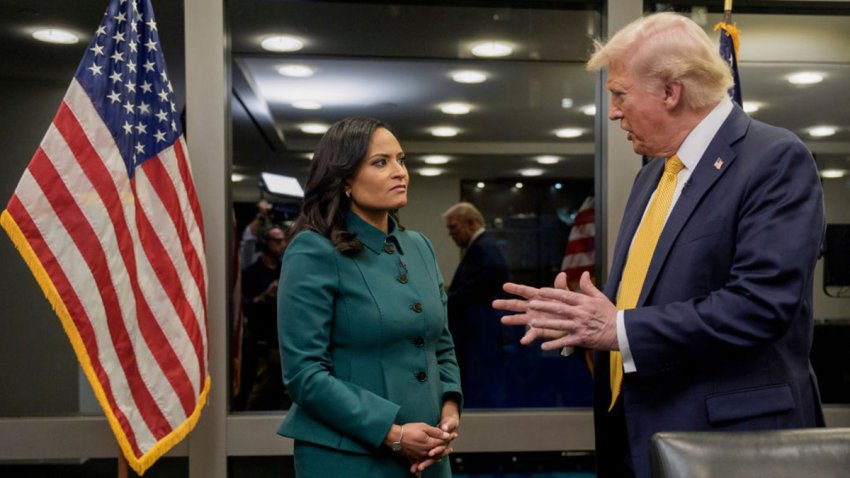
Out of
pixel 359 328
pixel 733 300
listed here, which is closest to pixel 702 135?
pixel 733 300

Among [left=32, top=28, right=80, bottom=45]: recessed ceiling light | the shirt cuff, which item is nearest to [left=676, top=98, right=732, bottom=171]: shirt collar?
the shirt cuff

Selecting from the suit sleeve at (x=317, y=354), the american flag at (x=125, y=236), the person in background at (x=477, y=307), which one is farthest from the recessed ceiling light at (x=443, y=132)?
the suit sleeve at (x=317, y=354)

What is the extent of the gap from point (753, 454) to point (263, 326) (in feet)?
7.63

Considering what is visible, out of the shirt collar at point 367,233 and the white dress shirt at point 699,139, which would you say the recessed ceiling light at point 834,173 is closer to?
the white dress shirt at point 699,139

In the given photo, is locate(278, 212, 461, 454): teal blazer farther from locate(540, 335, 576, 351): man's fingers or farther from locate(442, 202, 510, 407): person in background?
locate(442, 202, 510, 407): person in background

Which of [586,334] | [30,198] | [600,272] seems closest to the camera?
[586,334]

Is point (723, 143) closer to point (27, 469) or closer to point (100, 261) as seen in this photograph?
point (100, 261)

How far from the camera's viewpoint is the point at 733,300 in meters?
1.48

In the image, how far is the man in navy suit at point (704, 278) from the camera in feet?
4.88

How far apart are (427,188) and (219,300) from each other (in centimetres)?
94

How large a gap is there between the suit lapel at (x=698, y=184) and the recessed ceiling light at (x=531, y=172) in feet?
5.29

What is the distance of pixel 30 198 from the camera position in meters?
2.35

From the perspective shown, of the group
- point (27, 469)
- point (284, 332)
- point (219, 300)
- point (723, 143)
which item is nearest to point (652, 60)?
point (723, 143)

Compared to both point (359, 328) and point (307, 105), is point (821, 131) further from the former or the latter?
point (359, 328)
